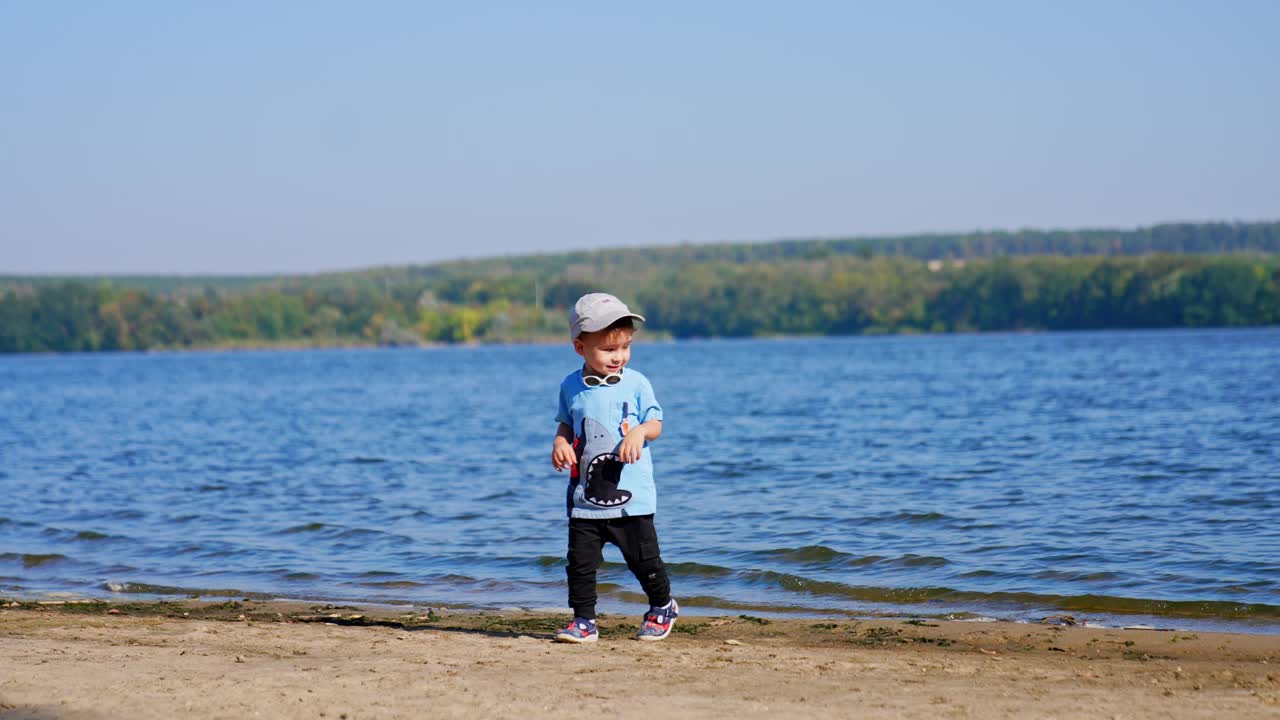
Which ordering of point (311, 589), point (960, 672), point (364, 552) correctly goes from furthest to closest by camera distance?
point (364, 552) < point (311, 589) < point (960, 672)

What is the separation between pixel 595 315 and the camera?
6965mm

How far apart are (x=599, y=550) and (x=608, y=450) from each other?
60cm

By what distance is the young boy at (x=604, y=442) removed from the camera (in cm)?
700

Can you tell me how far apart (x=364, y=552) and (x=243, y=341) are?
173904mm

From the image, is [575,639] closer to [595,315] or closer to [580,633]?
[580,633]

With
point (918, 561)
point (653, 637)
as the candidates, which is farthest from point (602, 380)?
point (918, 561)

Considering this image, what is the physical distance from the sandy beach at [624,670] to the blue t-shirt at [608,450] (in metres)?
0.73

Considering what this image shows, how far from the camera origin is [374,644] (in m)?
7.34

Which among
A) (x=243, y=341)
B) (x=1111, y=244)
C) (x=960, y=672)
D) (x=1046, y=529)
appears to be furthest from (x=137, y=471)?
(x=1111, y=244)

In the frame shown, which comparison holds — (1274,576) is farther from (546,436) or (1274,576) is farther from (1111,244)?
(1111,244)

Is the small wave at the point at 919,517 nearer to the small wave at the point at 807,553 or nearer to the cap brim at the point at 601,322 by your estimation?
the small wave at the point at 807,553

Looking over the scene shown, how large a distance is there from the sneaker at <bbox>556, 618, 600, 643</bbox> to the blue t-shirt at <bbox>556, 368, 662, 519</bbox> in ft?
1.99

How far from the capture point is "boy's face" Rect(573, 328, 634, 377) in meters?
7.00

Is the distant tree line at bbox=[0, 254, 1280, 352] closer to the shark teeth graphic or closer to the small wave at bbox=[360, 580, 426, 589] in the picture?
the small wave at bbox=[360, 580, 426, 589]
